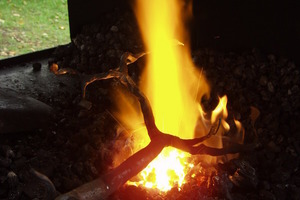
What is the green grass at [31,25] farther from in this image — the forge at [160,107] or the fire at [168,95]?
the fire at [168,95]

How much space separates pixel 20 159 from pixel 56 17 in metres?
3.83

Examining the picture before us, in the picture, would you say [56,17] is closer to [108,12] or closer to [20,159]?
[108,12]

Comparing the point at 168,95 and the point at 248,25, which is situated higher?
the point at 248,25

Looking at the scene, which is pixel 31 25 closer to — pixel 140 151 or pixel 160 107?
pixel 160 107

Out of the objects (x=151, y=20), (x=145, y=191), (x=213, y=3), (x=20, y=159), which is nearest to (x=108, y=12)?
(x=151, y=20)

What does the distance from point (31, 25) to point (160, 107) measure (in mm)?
3423

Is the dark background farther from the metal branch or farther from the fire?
the metal branch

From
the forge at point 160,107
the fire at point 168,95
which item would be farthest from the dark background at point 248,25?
the fire at point 168,95

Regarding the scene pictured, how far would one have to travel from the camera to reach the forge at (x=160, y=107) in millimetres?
2471

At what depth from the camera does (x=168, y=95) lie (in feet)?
10.0

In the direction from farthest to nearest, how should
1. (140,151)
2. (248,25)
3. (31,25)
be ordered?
(31,25) < (248,25) < (140,151)

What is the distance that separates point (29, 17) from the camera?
5859 mm

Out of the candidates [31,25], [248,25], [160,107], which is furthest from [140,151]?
[31,25]

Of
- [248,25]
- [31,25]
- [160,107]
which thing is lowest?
[31,25]
